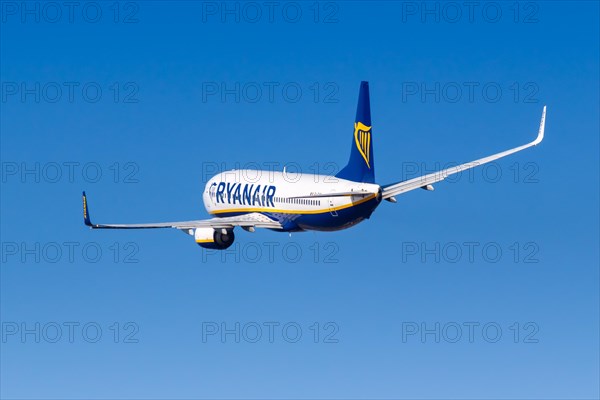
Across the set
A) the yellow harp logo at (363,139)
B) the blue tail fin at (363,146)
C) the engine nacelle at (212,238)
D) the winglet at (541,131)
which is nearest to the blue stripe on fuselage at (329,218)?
the blue tail fin at (363,146)

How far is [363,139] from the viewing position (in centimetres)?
11219

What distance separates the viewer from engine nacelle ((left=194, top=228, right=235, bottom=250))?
383 ft

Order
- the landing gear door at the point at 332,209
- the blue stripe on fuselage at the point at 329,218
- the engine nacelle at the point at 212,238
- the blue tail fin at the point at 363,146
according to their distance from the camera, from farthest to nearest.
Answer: the engine nacelle at the point at 212,238, the blue tail fin at the point at 363,146, the landing gear door at the point at 332,209, the blue stripe on fuselage at the point at 329,218

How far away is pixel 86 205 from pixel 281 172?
56.3 ft

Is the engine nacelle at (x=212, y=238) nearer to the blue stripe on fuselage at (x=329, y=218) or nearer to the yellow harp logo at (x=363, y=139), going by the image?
the blue stripe on fuselage at (x=329, y=218)

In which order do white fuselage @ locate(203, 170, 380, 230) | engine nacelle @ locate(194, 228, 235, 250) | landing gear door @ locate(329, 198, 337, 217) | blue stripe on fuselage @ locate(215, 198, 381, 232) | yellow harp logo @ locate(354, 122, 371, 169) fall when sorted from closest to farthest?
blue stripe on fuselage @ locate(215, 198, 381, 232) → white fuselage @ locate(203, 170, 380, 230) → landing gear door @ locate(329, 198, 337, 217) → yellow harp logo @ locate(354, 122, 371, 169) → engine nacelle @ locate(194, 228, 235, 250)

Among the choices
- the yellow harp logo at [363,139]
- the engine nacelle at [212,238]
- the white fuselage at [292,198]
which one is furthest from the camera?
the engine nacelle at [212,238]

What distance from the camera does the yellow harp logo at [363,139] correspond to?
367ft

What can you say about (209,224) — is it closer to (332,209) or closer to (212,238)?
(212,238)

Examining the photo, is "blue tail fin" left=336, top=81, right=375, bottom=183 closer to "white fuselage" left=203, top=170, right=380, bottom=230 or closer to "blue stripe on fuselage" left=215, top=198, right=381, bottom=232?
"white fuselage" left=203, top=170, right=380, bottom=230

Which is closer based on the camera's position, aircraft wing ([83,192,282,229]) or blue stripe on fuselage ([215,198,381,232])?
blue stripe on fuselage ([215,198,381,232])

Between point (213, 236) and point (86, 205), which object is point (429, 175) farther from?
point (86, 205)

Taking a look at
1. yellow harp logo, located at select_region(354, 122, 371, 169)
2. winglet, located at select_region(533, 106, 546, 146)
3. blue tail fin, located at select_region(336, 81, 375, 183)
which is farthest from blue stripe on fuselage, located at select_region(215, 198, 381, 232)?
winglet, located at select_region(533, 106, 546, 146)

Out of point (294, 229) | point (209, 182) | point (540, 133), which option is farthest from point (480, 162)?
point (209, 182)
